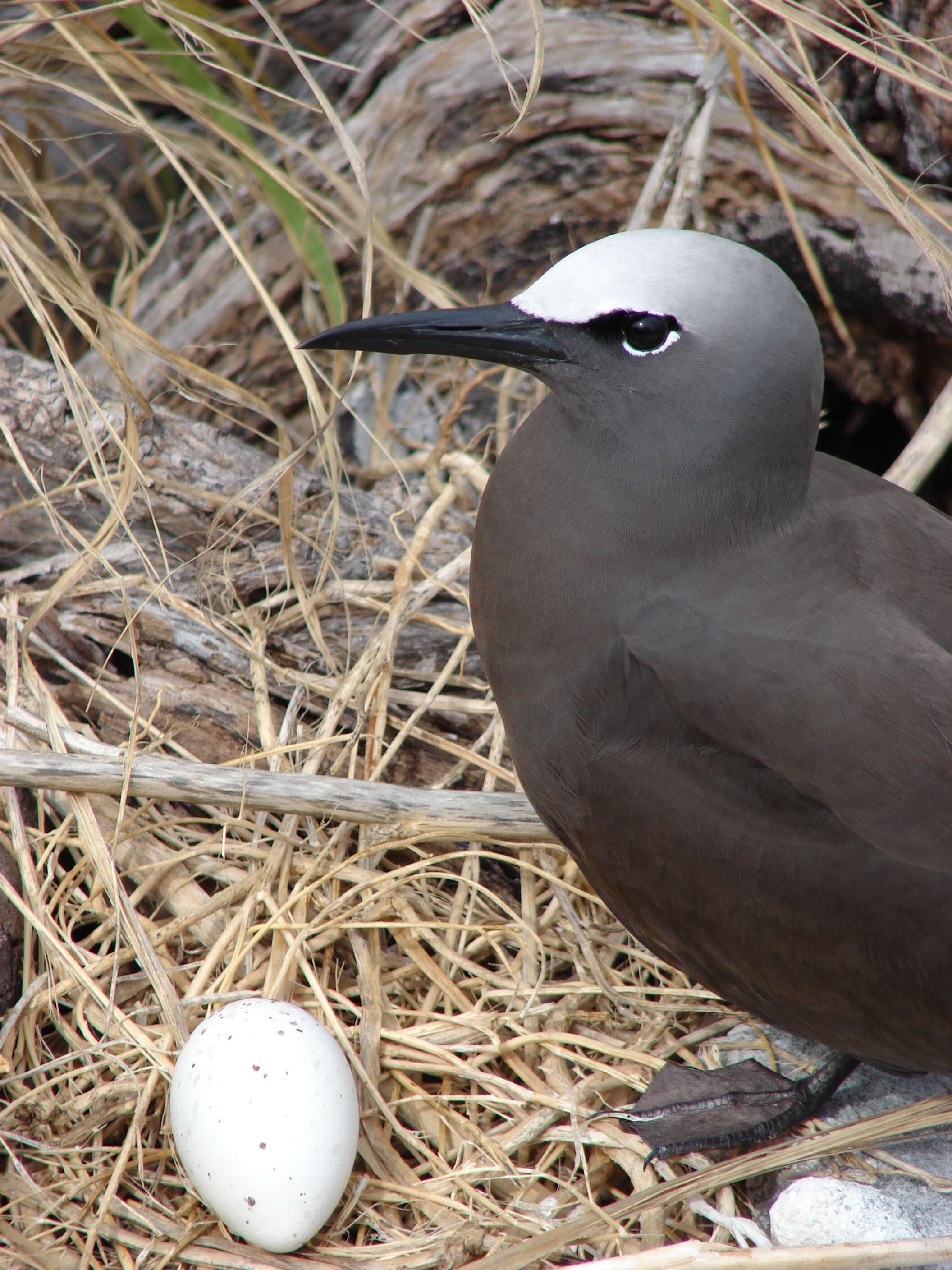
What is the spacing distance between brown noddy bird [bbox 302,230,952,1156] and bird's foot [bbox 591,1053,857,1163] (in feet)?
0.12

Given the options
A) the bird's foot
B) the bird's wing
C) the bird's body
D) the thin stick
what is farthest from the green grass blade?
the bird's foot

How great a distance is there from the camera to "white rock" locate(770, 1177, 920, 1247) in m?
1.75

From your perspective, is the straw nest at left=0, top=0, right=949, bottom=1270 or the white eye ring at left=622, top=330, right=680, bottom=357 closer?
the white eye ring at left=622, top=330, right=680, bottom=357

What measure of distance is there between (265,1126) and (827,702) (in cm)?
99

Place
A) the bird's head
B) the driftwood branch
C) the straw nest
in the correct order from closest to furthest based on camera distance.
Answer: the bird's head
the straw nest
the driftwood branch

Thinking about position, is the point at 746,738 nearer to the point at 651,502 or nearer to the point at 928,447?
the point at 651,502

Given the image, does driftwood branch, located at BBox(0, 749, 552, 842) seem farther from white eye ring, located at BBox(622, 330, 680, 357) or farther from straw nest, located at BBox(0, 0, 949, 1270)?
white eye ring, located at BBox(622, 330, 680, 357)

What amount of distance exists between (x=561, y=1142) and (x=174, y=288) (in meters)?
2.23

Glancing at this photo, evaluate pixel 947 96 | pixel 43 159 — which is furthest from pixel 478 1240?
pixel 43 159

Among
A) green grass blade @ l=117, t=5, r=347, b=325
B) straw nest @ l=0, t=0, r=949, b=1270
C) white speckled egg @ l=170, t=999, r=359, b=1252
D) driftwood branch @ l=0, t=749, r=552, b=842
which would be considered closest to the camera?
white speckled egg @ l=170, t=999, r=359, b=1252

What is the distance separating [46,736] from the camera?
2.19 m

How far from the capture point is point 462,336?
1729 mm

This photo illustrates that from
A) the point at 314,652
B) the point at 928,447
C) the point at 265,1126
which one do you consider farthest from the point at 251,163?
the point at 265,1126

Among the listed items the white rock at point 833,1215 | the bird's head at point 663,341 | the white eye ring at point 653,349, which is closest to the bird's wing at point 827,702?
the bird's head at point 663,341
